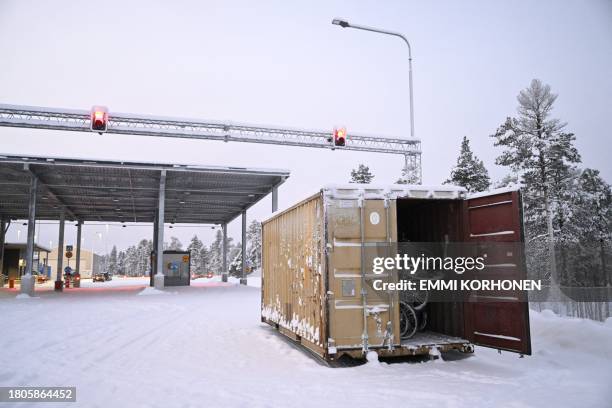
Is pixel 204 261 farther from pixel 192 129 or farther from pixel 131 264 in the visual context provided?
pixel 192 129

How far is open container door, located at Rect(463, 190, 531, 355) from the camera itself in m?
7.69

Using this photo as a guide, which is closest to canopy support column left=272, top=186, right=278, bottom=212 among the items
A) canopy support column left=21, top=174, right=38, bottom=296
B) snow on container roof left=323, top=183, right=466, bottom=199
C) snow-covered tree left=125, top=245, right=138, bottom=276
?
canopy support column left=21, top=174, right=38, bottom=296

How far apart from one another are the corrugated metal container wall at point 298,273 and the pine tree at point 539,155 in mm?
20072

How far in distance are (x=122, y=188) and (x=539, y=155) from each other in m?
26.4

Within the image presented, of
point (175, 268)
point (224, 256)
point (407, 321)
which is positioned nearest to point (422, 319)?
point (407, 321)

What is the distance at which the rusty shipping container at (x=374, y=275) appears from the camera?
7.81 m

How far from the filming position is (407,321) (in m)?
9.07

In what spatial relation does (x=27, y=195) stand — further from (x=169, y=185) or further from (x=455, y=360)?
(x=455, y=360)

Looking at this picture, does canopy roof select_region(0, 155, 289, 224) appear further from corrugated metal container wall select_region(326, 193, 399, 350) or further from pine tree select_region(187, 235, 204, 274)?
pine tree select_region(187, 235, 204, 274)

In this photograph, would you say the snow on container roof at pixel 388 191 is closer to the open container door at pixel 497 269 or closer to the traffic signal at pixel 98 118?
the open container door at pixel 497 269

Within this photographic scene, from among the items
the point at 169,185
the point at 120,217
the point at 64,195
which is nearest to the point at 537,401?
the point at 169,185

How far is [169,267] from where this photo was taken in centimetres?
3769

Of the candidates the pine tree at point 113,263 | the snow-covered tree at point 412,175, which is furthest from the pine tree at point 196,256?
the snow-covered tree at point 412,175

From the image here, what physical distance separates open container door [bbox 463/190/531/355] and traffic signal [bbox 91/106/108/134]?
12859 millimetres
